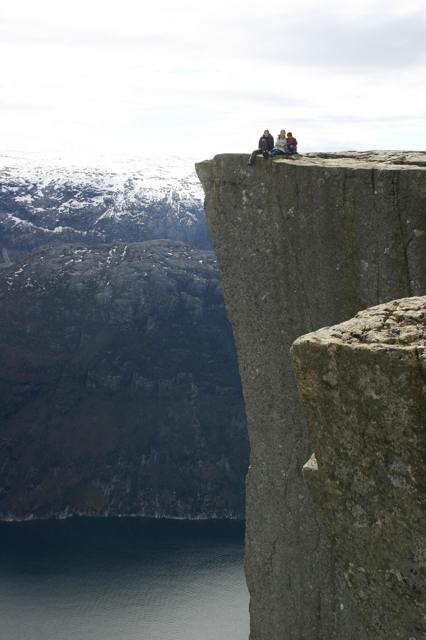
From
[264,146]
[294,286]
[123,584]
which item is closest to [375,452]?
[294,286]

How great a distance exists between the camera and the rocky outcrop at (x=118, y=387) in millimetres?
150750

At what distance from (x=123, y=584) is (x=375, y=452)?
302ft

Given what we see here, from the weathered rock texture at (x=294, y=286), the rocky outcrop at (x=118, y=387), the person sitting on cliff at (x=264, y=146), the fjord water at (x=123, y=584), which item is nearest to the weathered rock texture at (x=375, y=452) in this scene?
the weathered rock texture at (x=294, y=286)

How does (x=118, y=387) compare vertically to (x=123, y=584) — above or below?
above

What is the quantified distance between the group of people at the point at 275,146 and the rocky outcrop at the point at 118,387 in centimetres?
13387

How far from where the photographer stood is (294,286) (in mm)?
12641

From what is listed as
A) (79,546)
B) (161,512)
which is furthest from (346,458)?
(161,512)

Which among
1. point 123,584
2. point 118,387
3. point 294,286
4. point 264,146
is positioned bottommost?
point 123,584

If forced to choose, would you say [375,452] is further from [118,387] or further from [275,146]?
[118,387]

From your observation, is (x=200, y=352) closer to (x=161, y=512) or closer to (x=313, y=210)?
(x=161, y=512)

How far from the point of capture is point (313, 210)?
1201 cm

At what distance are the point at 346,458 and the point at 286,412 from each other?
6895 millimetres

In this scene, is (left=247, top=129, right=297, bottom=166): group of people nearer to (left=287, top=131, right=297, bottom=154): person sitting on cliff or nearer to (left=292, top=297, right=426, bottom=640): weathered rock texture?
(left=287, top=131, right=297, bottom=154): person sitting on cliff

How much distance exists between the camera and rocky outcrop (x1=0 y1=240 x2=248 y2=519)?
151m
